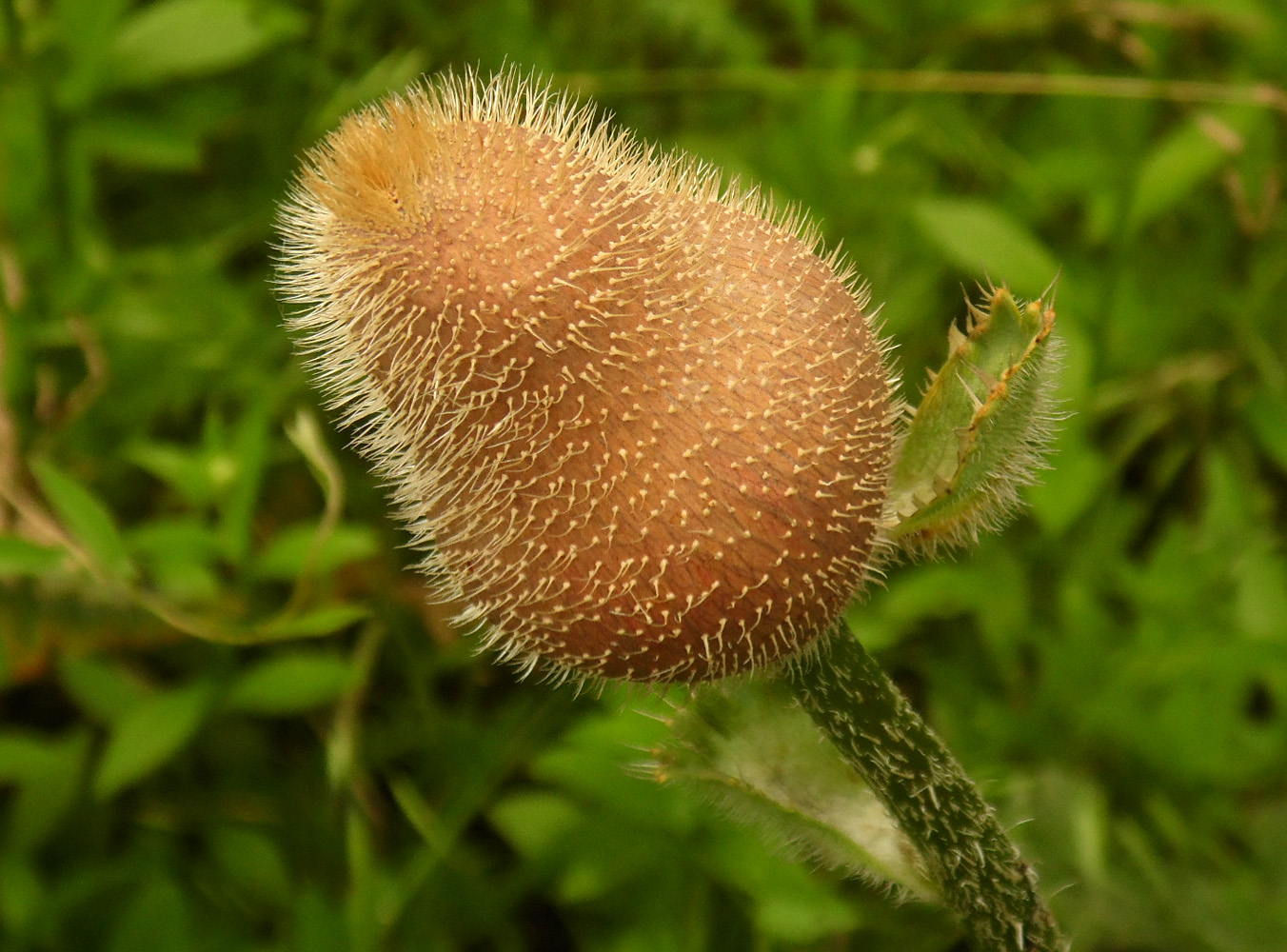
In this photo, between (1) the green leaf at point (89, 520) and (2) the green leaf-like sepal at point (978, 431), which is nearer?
(2) the green leaf-like sepal at point (978, 431)

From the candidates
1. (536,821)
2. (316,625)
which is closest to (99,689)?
(316,625)

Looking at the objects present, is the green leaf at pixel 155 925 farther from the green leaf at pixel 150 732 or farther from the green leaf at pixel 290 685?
the green leaf at pixel 290 685

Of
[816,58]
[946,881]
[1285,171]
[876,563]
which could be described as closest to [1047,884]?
[946,881]

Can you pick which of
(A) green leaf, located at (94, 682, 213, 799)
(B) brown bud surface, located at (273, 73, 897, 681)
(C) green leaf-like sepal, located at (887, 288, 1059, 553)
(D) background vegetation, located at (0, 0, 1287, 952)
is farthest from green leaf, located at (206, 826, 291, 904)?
(C) green leaf-like sepal, located at (887, 288, 1059, 553)

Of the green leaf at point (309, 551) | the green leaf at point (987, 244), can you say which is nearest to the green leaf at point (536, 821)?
the green leaf at point (309, 551)

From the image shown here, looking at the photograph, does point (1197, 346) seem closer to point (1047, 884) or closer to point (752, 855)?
point (1047, 884)

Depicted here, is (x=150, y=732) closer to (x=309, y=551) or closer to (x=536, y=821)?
(x=309, y=551)
